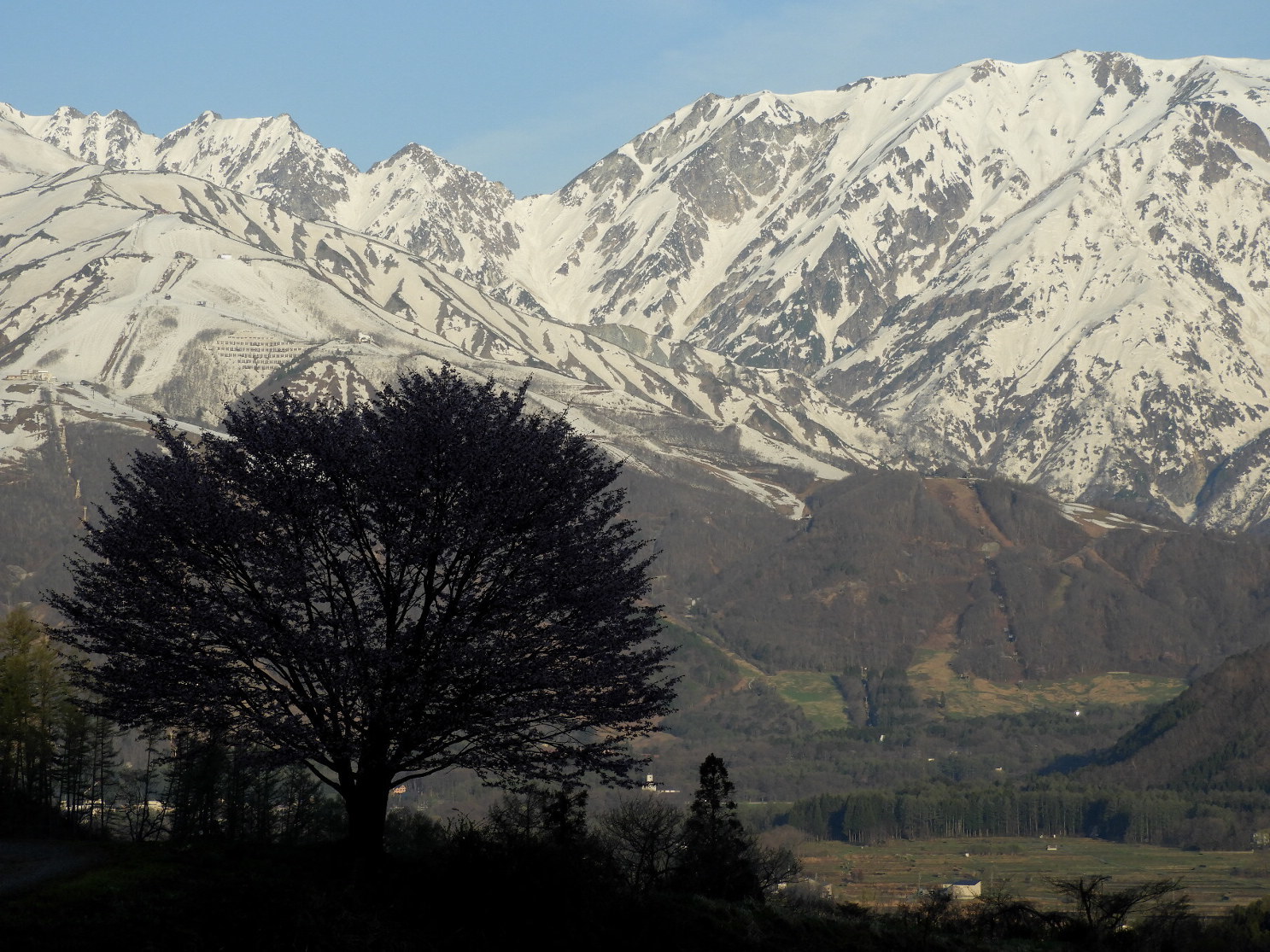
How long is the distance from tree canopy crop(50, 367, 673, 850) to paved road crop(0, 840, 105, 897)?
3215 millimetres

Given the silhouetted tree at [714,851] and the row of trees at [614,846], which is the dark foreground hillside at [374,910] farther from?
the silhouetted tree at [714,851]

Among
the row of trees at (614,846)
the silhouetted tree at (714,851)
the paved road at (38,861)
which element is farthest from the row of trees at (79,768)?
the paved road at (38,861)

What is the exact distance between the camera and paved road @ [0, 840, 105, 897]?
113ft

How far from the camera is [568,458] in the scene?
Answer: 4072 centimetres

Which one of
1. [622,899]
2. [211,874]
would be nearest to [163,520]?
[211,874]

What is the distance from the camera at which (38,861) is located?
1444 inches

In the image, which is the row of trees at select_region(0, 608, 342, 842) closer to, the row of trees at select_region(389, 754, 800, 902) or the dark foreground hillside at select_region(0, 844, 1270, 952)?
the row of trees at select_region(389, 754, 800, 902)

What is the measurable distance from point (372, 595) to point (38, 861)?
9668 mm

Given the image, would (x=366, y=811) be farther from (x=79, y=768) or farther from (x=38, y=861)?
(x=79, y=768)

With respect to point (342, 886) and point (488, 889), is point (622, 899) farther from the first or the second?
point (342, 886)

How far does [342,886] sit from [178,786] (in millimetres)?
47088

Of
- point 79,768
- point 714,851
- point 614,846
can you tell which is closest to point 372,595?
point 614,846

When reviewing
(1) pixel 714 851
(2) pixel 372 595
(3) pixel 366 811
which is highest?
(2) pixel 372 595

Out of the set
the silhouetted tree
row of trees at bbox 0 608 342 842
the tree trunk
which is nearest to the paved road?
the tree trunk
